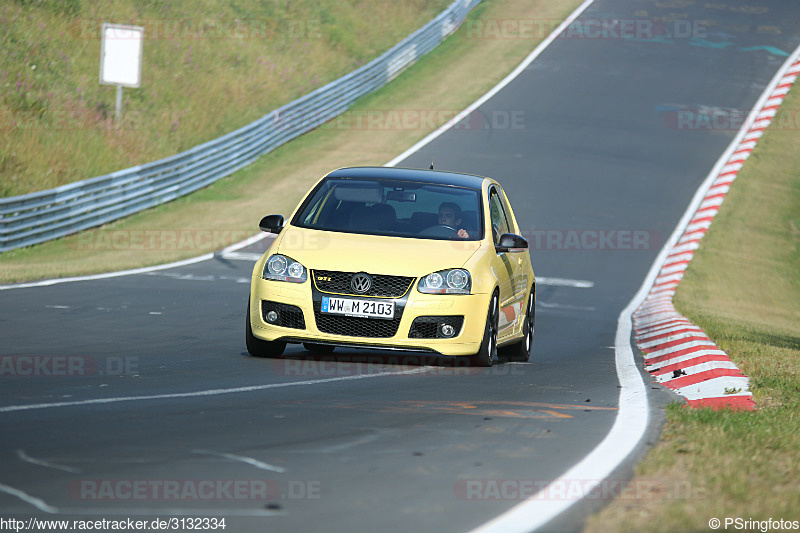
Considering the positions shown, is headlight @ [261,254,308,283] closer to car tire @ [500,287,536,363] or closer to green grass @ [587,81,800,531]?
car tire @ [500,287,536,363]

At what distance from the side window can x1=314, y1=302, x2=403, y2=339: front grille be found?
1709 mm

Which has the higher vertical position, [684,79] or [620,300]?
[684,79]

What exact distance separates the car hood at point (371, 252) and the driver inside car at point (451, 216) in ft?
0.86

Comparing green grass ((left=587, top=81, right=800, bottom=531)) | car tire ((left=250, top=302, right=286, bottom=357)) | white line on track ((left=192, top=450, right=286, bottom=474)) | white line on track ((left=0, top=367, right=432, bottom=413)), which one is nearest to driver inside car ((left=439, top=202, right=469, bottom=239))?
white line on track ((left=0, top=367, right=432, bottom=413))

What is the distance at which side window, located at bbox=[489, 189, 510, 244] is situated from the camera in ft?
35.7

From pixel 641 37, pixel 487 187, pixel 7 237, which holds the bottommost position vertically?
pixel 7 237

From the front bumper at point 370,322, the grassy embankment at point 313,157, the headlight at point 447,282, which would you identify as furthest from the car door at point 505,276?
the grassy embankment at point 313,157

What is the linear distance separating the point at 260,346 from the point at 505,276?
2292 mm

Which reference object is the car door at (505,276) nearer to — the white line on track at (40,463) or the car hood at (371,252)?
the car hood at (371,252)

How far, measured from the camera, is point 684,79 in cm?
3631

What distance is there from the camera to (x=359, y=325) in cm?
936

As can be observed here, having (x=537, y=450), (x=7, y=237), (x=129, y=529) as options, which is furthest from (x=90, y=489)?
(x=7, y=237)

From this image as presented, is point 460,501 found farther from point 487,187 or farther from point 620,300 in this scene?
point 620,300

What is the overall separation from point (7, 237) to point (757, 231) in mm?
14544
